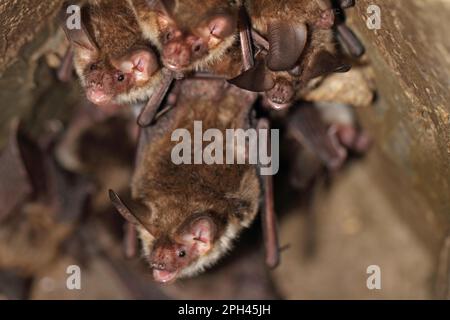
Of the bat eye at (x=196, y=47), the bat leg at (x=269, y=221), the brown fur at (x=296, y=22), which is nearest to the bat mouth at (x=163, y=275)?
the bat leg at (x=269, y=221)

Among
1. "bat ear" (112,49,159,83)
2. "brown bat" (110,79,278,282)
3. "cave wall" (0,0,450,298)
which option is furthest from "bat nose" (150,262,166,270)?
"cave wall" (0,0,450,298)

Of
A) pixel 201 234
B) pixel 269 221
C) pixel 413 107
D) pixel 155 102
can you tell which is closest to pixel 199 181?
pixel 201 234

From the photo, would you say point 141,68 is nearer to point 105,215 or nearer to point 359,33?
point 359,33

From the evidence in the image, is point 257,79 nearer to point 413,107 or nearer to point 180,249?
point 413,107

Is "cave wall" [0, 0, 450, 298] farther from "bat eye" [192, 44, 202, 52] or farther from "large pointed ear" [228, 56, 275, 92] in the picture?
"bat eye" [192, 44, 202, 52]

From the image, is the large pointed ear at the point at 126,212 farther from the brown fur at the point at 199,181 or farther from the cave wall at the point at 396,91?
the cave wall at the point at 396,91

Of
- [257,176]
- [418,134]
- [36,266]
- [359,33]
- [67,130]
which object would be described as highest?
[359,33]

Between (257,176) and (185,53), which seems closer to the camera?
(185,53)
